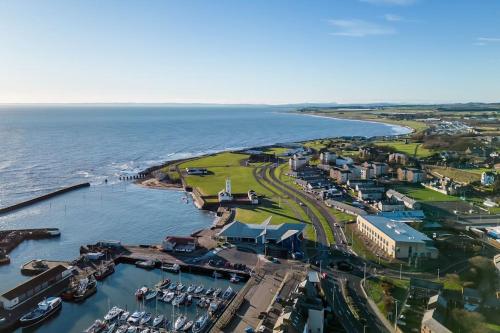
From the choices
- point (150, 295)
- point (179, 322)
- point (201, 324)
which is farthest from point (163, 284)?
point (201, 324)

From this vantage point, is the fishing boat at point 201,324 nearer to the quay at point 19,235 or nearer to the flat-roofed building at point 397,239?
the flat-roofed building at point 397,239

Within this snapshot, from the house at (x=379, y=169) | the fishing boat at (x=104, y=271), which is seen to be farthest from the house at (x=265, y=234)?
the house at (x=379, y=169)

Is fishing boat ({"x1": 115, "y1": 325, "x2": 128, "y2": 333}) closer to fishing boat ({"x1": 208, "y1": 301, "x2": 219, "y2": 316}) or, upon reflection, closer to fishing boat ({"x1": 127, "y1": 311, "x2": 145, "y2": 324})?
fishing boat ({"x1": 127, "y1": 311, "x2": 145, "y2": 324})

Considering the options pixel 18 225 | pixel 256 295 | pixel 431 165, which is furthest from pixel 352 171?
pixel 18 225

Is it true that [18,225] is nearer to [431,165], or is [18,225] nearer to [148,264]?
[148,264]

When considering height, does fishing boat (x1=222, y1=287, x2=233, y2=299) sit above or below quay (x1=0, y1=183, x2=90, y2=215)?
above

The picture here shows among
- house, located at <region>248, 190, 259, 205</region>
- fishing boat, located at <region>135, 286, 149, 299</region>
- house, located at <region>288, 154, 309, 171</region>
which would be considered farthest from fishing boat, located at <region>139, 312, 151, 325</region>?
house, located at <region>288, 154, 309, 171</region>
